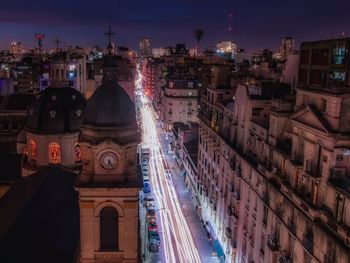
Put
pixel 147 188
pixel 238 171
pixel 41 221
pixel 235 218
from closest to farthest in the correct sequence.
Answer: pixel 41 221, pixel 238 171, pixel 235 218, pixel 147 188

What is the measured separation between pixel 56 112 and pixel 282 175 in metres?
32.1

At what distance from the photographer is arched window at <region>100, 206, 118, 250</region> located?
3191 cm

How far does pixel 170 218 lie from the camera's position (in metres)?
74.0

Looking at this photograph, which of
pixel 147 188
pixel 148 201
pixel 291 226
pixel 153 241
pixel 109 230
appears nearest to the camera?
pixel 109 230

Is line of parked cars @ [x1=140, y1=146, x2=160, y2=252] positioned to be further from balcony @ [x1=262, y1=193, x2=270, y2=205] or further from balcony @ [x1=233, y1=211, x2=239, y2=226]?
balcony @ [x1=262, y1=193, x2=270, y2=205]

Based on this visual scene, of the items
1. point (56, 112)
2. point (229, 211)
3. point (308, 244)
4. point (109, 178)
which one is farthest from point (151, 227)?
point (308, 244)

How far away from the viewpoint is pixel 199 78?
140 meters

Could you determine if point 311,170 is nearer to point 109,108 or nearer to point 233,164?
point 109,108

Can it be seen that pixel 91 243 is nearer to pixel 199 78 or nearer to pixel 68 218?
pixel 68 218

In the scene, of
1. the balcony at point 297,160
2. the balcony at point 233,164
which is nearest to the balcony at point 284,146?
the balcony at point 297,160

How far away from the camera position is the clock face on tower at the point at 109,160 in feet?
103

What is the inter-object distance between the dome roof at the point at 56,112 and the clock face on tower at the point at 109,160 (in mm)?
25386

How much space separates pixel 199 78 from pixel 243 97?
9033 centimetres

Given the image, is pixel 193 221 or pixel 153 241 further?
pixel 193 221
